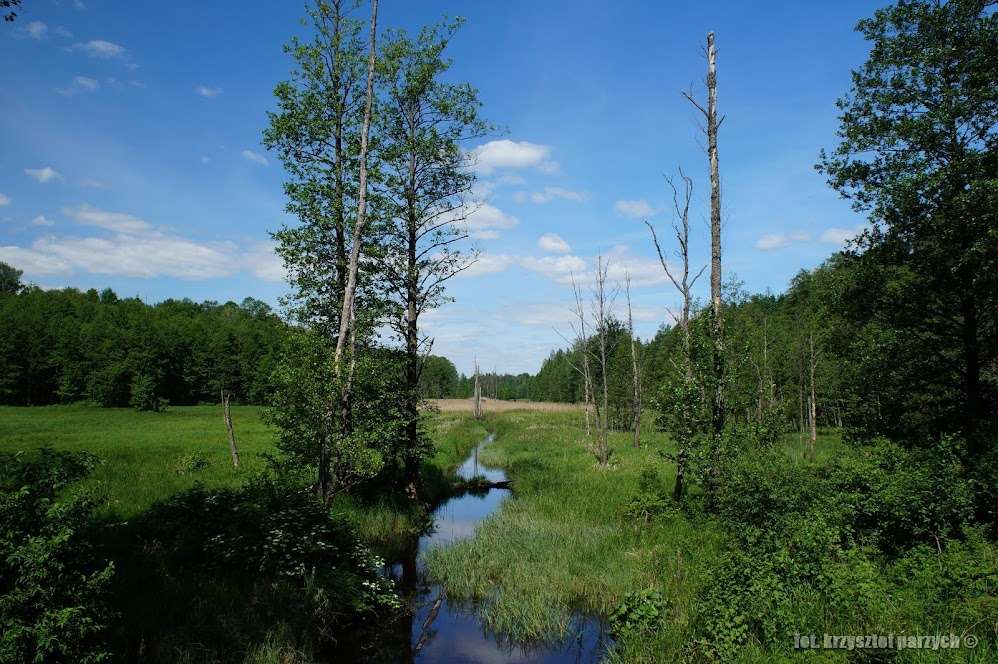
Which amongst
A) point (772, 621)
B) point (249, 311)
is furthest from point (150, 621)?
point (249, 311)

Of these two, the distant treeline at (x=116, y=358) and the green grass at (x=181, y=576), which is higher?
the distant treeline at (x=116, y=358)

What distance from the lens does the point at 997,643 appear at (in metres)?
5.26

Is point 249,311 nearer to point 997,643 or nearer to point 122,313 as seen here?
point 122,313

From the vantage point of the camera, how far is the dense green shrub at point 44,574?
4.37 metres

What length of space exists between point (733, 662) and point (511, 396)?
560ft

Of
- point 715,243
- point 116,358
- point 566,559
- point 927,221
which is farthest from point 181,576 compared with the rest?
point 116,358

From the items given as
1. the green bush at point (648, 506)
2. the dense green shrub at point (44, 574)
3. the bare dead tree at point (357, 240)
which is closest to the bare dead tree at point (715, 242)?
the green bush at point (648, 506)

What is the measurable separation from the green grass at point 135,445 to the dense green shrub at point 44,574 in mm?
2069

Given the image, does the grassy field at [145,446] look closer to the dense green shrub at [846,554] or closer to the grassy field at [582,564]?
the grassy field at [582,564]

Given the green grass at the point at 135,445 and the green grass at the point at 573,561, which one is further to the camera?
the green grass at the point at 135,445

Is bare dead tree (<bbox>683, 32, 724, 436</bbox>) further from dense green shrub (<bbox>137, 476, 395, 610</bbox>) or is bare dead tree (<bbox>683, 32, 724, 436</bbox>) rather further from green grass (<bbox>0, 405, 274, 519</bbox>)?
green grass (<bbox>0, 405, 274, 519</bbox>)

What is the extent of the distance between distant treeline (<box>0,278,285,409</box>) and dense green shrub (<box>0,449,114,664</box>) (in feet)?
134

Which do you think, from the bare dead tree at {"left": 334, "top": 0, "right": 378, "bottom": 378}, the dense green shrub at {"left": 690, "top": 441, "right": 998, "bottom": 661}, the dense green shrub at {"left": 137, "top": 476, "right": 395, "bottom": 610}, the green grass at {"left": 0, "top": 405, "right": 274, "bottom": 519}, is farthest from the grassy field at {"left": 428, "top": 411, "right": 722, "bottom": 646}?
the green grass at {"left": 0, "top": 405, "right": 274, "bottom": 519}

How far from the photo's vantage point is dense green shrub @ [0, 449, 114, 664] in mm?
4367
